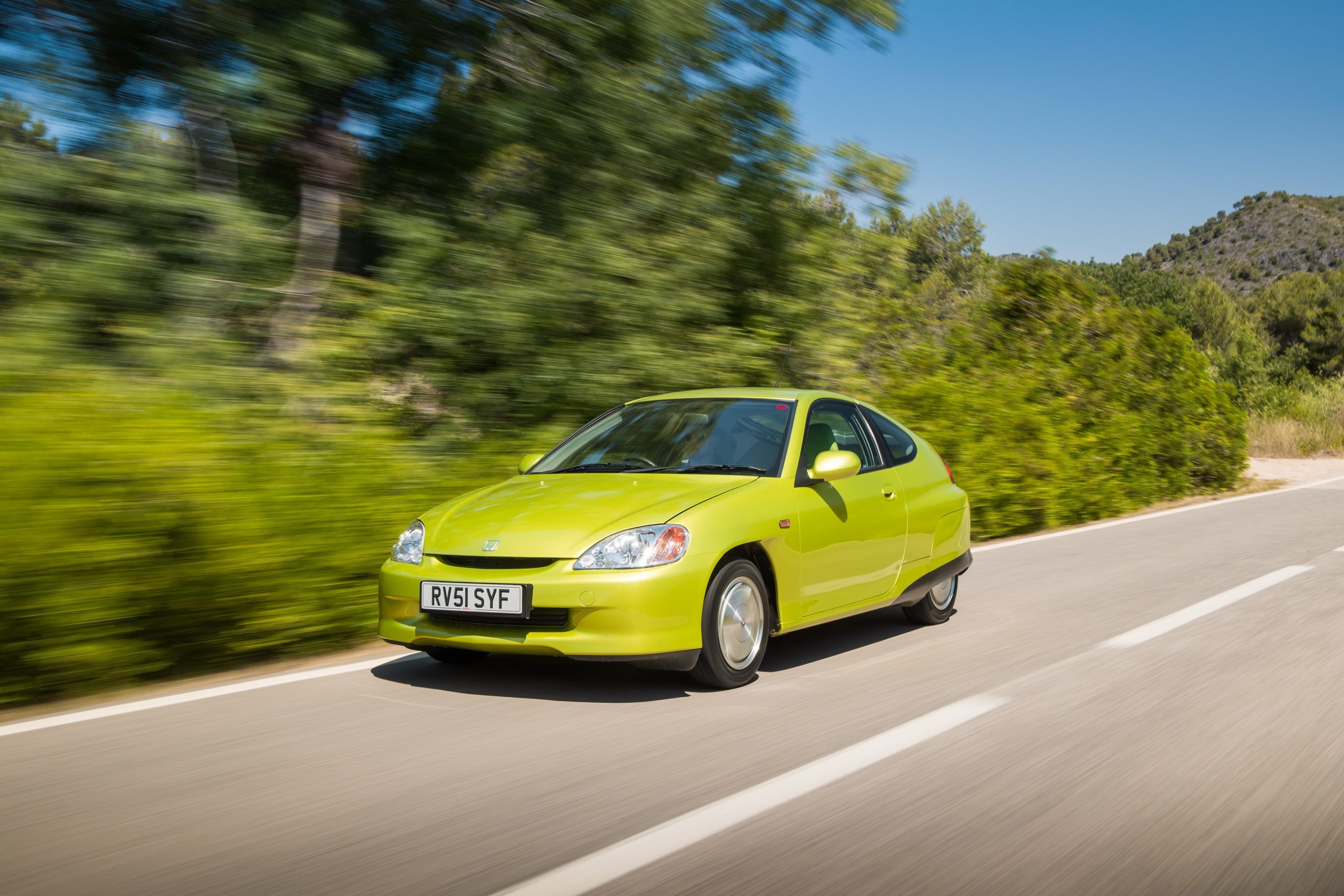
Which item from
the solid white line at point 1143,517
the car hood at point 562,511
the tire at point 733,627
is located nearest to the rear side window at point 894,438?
the car hood at point 562,511

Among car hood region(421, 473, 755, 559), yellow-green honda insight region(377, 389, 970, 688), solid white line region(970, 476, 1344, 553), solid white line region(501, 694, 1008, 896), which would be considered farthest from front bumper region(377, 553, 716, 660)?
solid white line region(970, 476, 1344, 553)

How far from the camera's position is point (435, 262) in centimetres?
968

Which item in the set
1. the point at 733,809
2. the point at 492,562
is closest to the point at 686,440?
the point at 492,562

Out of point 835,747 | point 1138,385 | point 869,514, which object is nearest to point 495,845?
point 835,747

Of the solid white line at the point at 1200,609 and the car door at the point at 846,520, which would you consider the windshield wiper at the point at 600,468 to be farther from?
the solid white line at the point at 1200,609

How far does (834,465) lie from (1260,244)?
462ft

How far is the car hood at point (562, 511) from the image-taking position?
219 inches

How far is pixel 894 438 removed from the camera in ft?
25.4

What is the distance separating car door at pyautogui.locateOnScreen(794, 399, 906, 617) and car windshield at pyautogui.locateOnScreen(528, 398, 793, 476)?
0.67ft

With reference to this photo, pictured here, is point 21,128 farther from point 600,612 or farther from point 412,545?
point 600,612

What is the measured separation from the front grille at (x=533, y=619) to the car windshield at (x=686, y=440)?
127 cm

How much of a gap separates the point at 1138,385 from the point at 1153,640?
12.6 meters

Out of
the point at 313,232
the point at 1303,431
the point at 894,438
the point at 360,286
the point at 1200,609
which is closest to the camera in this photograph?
the point at 894,438

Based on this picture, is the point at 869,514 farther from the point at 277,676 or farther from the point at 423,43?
the point at 423,43
